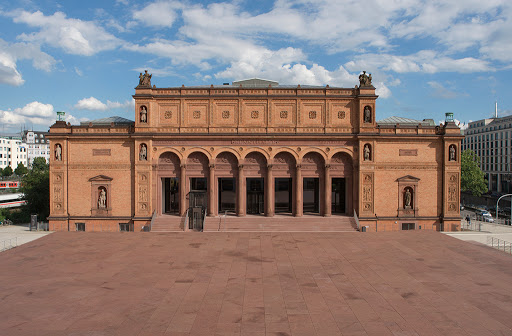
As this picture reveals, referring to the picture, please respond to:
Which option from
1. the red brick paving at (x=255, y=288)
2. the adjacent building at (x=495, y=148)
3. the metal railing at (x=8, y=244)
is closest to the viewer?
the red brick paving at (x=255, y=288)

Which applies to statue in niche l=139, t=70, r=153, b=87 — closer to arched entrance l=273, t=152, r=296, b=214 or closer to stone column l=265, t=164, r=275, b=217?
stone column l=265, t=164, r=275, b=217

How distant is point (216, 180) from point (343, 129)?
682 inches

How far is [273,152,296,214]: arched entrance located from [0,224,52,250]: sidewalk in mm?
28518

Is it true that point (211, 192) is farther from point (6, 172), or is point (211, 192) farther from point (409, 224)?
point (6, 172)

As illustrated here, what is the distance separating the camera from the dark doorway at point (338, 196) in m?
46.8

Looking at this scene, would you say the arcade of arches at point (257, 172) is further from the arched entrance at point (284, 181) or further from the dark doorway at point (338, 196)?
the dark doorway at point (338, 196)

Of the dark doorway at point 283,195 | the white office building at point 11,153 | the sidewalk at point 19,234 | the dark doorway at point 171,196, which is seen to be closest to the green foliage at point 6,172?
the white office building at point 11,153

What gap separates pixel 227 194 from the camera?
159 feet

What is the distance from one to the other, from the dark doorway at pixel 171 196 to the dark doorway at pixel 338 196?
71.3 feet

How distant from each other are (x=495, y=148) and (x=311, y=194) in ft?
277

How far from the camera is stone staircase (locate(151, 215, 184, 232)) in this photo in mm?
39781

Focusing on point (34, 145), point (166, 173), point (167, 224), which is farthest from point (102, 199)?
point (34, 145)

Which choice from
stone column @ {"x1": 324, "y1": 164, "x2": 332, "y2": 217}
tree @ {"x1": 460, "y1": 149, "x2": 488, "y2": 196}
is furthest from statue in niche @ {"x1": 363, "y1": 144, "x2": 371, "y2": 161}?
tree @ {"x1": 460, "y1": 149, "x2": 488, "y2": 196}

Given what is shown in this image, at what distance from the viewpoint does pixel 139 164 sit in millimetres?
41344
